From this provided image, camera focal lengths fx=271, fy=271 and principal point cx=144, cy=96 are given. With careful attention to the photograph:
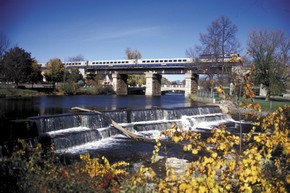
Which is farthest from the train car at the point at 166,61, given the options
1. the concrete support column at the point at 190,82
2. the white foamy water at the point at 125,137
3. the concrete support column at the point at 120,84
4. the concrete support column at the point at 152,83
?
the white foamy water at the point at 125,137

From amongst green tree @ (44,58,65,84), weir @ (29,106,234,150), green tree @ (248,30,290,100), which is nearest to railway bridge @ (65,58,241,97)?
green tree @ (44,58,65,84)

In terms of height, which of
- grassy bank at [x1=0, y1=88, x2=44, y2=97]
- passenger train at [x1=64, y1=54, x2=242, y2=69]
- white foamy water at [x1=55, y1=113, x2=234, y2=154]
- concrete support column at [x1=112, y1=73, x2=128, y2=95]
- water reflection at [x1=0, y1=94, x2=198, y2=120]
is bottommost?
white foamy water at [x1=55, y1=113, x2=234, y2=154]

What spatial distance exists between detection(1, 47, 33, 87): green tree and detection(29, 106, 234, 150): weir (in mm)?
30089

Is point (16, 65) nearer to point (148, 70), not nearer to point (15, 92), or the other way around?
point (15, 92)

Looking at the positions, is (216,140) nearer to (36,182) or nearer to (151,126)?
(36,182)

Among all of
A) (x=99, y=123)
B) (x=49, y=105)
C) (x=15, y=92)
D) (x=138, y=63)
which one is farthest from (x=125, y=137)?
(x=138, y=63)

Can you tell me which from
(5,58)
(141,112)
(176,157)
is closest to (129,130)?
(141,112)

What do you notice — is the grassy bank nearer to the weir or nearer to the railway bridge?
the railway bridge

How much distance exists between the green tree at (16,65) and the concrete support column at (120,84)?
896 inches

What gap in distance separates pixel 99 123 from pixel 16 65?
3124 cm

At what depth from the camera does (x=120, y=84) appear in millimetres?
66062

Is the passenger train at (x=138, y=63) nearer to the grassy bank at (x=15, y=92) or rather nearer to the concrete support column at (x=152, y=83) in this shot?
the concrete support column at (x=152, y=83)

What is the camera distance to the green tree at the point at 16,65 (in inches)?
1625

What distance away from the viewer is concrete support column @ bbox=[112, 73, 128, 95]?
64.0 metres
